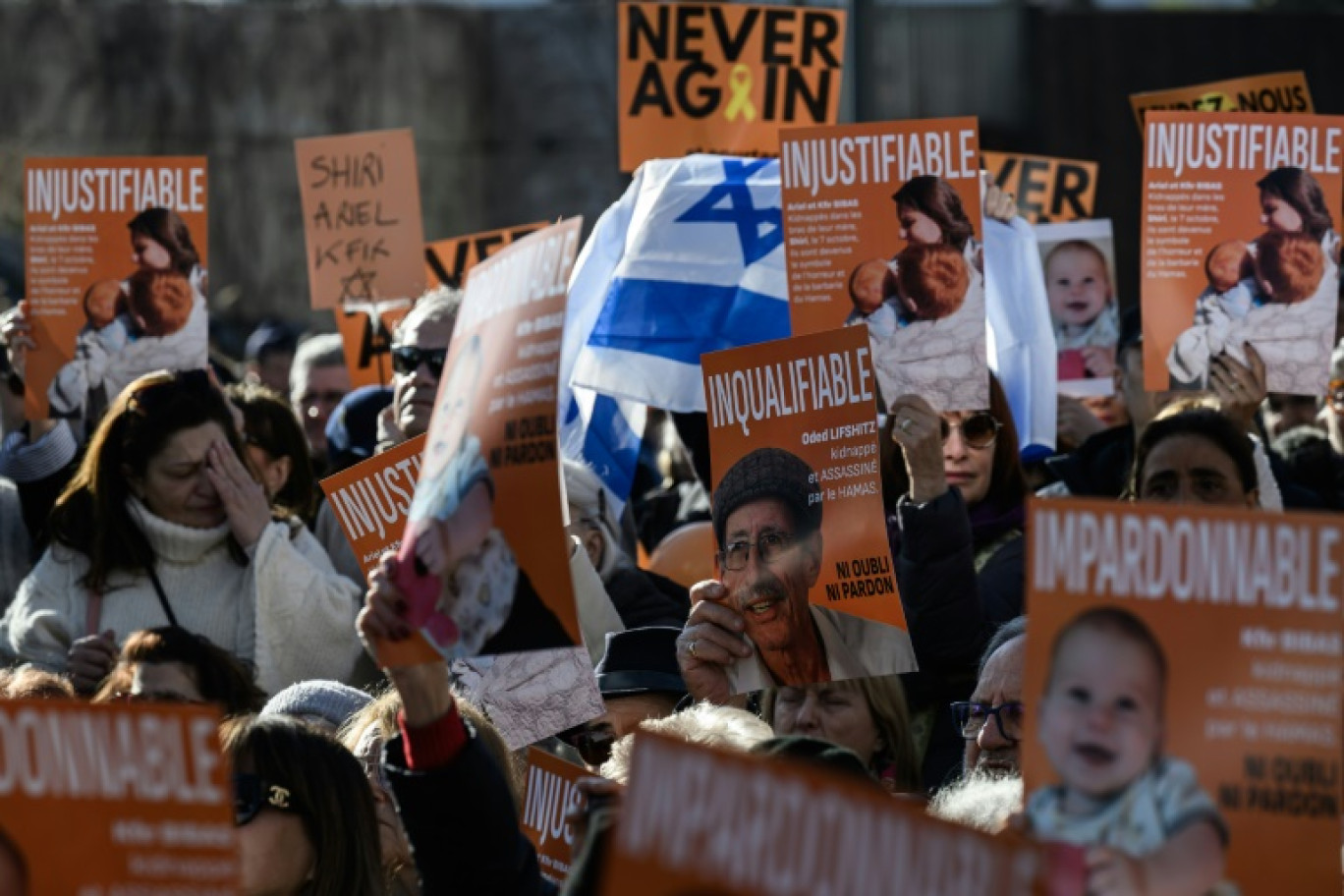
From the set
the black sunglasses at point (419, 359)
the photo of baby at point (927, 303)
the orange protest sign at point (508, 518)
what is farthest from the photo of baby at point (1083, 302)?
the orange protest sign at point (508, 518)

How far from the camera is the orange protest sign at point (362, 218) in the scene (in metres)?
7.32

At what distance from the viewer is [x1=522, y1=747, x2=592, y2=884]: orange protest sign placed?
11.9ft

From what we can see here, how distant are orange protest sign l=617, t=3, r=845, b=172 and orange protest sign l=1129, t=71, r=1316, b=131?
94 cm

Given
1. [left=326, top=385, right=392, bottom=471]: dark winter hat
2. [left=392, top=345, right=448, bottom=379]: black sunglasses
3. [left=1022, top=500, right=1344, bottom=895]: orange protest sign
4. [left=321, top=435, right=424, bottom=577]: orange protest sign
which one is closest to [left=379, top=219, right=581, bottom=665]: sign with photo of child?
[left=1022, top=500, right=1344, bottom=895]: orange protest sign

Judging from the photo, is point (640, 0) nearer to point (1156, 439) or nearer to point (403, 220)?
point (403, 220)

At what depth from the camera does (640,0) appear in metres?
6.95

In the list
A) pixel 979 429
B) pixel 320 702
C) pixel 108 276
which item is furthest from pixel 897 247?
pixel 108 276

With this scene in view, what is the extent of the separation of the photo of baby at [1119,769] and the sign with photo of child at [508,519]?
681 mm

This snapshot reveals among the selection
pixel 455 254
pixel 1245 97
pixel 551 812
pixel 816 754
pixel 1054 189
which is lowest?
pixel 551 812

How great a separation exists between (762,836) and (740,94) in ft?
16.0

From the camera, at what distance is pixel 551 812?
365cm

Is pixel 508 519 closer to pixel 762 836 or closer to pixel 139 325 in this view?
pixel 762 836

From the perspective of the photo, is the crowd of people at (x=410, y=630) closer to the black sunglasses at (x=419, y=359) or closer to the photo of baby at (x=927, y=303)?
the black sunglasses at (x=419, y=359)

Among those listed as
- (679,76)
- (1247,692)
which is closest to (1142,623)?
(1247,692)
